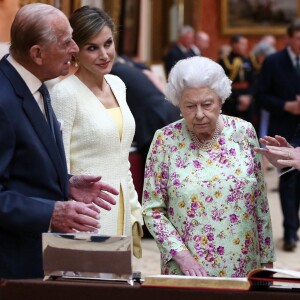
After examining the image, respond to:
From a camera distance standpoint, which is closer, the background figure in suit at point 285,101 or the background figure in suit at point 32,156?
the background figure in suit at point 32,156

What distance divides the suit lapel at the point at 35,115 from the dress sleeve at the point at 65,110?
85 cm

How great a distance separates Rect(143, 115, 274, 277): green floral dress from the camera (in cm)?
439

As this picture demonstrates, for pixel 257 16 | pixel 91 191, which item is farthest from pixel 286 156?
pixel 257 16

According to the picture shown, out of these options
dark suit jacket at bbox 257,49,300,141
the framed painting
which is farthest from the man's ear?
the framed painting

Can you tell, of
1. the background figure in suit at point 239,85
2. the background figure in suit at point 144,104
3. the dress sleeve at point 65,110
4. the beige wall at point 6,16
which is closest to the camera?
the dress sleeve at point 65,110

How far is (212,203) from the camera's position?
14.4 feet

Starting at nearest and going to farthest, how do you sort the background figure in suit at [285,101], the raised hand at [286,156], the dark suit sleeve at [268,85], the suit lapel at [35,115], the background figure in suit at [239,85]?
the suit lapel at [35,115] < the raised hand at [286,156] < the background figure in suit at [285,101] < the dark suit sleeve at [268,85] < the background figure in suit at [239,85]

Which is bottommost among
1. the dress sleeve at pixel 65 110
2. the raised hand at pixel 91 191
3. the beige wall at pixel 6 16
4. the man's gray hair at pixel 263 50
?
the raised hand at pixel 91 191

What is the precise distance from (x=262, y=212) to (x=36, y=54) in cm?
127

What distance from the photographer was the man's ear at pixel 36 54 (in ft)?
12.8

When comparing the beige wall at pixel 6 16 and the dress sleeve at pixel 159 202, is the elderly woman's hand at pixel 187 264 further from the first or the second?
the beige wall at pixel 6 16

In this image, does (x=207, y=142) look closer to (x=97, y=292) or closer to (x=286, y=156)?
(x=286, y=156)

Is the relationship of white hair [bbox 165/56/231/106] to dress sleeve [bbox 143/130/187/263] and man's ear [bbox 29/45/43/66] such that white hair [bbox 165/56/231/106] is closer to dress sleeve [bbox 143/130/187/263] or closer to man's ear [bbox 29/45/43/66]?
dress sleeve [bbox 143/130/187/263]

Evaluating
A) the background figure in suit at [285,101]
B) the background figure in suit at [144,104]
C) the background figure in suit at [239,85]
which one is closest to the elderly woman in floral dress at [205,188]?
the background figure in suit at [144,104]
